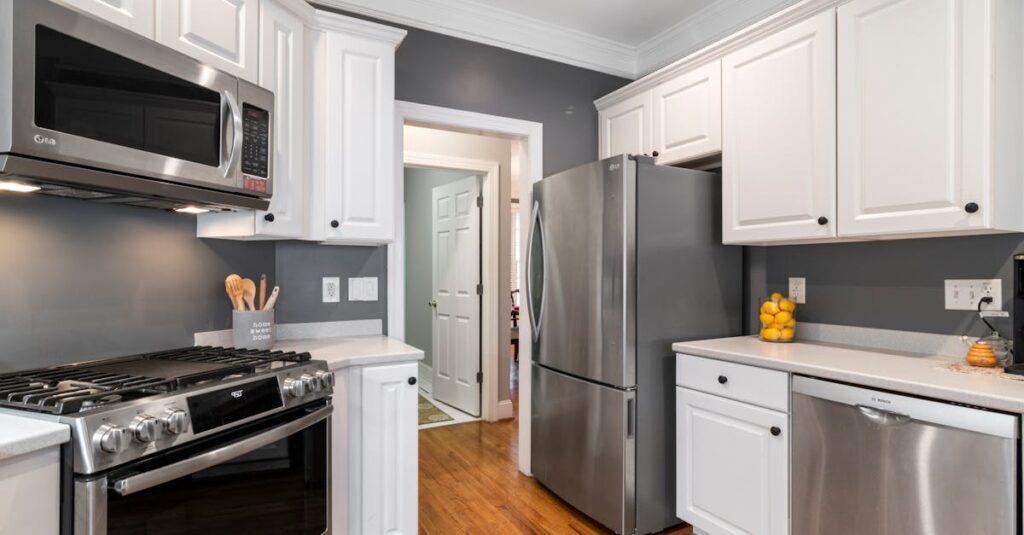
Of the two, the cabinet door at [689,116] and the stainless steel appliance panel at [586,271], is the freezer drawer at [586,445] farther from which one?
the cabinet door at [689,116]

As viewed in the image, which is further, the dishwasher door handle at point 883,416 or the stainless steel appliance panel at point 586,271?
the stainless steel appliance panel at point 586,271

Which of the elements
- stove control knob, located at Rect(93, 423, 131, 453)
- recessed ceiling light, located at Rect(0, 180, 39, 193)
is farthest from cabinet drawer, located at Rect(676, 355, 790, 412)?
recessed ceiling light, located at Rect(0, 180, 39, 193)

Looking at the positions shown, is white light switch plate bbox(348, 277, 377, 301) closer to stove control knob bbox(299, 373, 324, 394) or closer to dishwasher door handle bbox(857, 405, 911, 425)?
stove control knob bbox(299, 373, 324, 394)

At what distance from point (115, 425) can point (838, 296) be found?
8.67ft

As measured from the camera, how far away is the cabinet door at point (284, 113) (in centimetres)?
199

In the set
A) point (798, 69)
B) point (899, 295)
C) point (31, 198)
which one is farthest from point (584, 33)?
point (31, 198)

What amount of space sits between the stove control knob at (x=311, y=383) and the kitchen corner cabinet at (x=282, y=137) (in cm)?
64

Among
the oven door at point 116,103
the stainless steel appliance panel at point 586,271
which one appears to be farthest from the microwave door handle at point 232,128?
the stainless steel appliance panel at point 586,271

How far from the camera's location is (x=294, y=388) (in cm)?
162

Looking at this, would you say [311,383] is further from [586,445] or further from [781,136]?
[781,136]

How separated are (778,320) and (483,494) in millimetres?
1748

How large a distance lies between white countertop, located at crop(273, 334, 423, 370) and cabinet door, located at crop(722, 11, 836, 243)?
1.59 m

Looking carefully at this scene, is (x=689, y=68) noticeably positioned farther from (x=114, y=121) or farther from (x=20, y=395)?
(x=20, y=395)

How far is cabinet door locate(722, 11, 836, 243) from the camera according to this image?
2.06 metres
